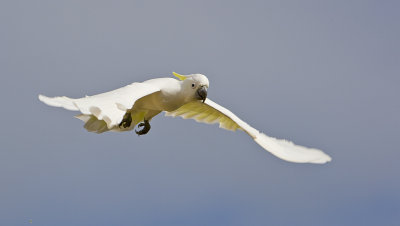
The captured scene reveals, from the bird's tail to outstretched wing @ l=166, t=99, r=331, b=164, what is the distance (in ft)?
8.46

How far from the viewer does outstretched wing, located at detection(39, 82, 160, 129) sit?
6.30 metres

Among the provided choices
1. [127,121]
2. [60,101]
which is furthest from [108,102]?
[127,121]

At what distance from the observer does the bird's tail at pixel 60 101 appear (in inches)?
268

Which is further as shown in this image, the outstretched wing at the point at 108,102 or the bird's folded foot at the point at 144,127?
the bird's folded foot at the point at 144,127

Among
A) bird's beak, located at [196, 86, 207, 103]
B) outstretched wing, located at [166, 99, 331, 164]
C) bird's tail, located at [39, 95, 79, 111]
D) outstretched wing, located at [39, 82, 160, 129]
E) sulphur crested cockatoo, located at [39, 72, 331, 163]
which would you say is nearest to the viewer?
outstretched wing, located at [39, 82, 160, 129]

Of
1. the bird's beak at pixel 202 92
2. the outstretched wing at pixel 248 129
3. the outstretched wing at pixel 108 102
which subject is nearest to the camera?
the outstretched wing at pixel 108 102

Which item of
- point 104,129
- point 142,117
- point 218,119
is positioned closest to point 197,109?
point 218,119

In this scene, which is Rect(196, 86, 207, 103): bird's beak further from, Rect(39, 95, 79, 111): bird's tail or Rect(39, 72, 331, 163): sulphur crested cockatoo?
Rect(39, 95, 79, 111): bird's tail

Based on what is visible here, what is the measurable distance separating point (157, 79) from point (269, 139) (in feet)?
5.90

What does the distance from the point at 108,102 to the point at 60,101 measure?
0.60m

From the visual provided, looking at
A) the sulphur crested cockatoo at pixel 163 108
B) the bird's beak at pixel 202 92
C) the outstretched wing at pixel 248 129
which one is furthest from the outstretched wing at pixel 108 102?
Answer: the outstretched wing at pixel 248 129

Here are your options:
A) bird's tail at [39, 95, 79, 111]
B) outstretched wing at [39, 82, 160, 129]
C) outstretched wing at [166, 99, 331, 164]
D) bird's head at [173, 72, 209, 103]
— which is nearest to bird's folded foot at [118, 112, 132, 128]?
outstretched wing at [39, 82, 160, 129]

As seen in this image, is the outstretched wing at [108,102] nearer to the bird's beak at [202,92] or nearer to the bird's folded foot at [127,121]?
the bird's beak at [202,92]

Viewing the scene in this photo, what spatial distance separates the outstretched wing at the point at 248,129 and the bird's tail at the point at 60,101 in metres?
2.58
